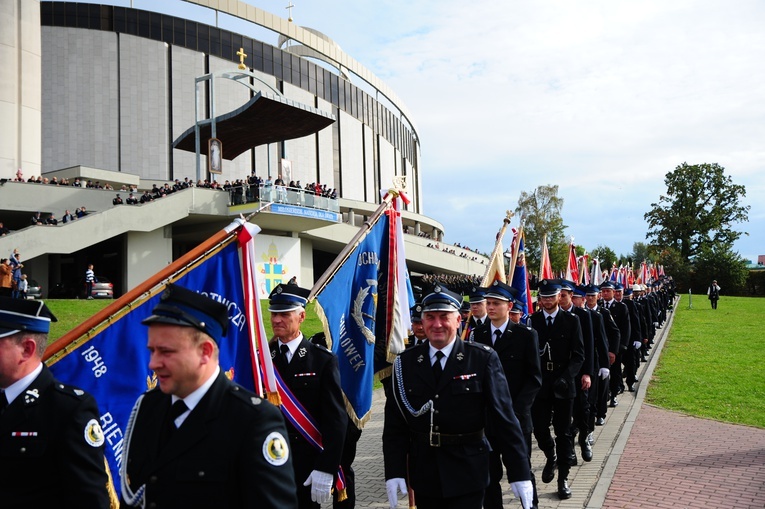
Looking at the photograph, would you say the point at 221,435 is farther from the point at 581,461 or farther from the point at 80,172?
the point at 80,172

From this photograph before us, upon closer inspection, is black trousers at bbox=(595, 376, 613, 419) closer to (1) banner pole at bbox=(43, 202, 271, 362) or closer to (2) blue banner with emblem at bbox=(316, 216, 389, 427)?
(2) blue banner with emblem at bbox=(316, 216, 389, 427)

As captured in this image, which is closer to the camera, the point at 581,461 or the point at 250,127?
the point at 581,461

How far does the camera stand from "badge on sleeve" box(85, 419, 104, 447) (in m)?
3.17

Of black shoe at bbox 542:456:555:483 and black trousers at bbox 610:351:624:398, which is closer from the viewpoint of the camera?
black shoe at bbox 542:456:555:483

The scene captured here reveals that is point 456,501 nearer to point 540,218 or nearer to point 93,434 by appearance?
point 93,434

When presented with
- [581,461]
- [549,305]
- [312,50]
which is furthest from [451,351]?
[312,50]

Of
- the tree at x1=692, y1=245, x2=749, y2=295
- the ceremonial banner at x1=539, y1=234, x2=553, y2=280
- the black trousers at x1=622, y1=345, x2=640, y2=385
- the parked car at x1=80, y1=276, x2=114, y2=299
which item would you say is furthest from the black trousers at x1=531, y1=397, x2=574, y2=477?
the tree at x1=692, y1=245, x2=749, y2=295

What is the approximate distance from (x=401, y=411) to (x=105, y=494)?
2024mm

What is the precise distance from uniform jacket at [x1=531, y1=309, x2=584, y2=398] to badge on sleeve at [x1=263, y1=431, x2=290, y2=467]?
223 inches

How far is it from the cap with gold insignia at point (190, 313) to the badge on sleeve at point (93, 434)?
84 cm

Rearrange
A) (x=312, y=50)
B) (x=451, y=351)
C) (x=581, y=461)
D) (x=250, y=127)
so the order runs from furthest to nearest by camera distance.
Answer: (x=312, y=50) < (x=250, y=127) < (x=581, y=461) < (x=451, y=351)

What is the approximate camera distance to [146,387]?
171 inches

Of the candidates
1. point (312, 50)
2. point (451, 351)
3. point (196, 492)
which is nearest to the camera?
point (196, 492)

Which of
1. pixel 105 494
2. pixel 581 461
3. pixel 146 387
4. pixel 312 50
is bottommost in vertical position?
pixel 581 461
